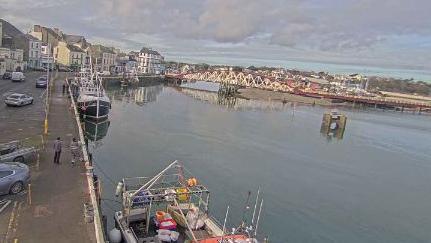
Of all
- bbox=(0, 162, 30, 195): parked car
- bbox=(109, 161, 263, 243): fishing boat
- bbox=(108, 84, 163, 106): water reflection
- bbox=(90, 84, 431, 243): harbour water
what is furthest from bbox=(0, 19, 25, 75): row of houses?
bbox=(109, 161, 263, 243): fishing boat

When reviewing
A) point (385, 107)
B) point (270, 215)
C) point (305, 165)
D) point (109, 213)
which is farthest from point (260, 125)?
point (385, 107)

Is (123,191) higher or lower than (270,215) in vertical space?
higher

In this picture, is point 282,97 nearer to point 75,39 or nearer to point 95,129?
point 75,39

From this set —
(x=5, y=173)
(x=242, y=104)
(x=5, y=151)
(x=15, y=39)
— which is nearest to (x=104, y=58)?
(x=15, y=39)

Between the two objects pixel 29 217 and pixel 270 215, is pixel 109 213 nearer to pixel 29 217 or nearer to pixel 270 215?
pixel 29 217

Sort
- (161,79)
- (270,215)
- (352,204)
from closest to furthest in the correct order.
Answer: (270,215), (352,204), (161,79)

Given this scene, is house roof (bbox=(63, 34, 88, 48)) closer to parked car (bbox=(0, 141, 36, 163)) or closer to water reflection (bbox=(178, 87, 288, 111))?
water reflection (bbox=(178, 87, 288, 111))
